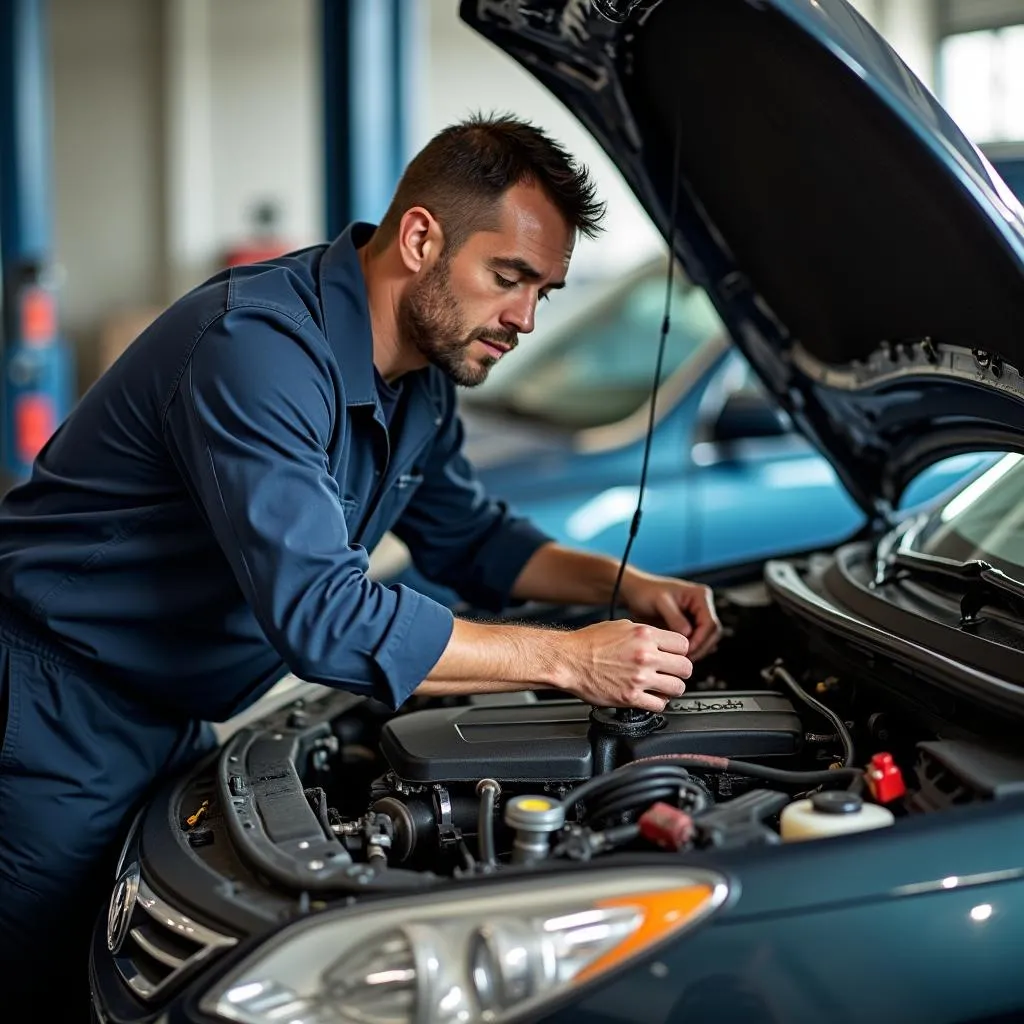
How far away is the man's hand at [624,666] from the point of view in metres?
2.00

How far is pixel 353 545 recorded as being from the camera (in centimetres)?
230

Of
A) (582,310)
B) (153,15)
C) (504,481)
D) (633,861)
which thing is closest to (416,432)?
(633,861)

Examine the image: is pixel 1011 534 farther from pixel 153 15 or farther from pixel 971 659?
pixel 153 15

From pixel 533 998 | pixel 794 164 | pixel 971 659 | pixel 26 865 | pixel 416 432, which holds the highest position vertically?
pixel 794 164

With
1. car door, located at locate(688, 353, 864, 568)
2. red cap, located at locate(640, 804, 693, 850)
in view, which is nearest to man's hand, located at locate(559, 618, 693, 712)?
red cap, located at locate(640, 804, 693, 850)

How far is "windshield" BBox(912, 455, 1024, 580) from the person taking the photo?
228 centimetres

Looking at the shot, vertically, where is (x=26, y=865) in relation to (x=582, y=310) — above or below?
below

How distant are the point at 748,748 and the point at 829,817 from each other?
36 centimetres

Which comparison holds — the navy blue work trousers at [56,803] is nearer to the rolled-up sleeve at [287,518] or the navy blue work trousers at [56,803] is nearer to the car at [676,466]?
the rolled-up sleeve at [287,518]

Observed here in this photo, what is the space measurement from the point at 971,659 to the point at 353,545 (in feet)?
3.30

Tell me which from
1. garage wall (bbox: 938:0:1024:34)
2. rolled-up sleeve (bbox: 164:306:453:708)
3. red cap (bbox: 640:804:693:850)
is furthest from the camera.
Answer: garage wall (bbox: 938:0:1024:34)

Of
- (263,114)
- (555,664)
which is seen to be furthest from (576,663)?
(263,114)

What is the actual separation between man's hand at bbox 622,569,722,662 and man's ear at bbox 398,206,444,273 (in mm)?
769

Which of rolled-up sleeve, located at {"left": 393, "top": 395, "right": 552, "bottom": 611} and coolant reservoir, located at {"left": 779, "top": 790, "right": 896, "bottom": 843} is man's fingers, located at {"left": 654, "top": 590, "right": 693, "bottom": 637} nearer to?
rolled-up sleeve, located at {"left": 393, "top": 395, "right": 552, "bottom": 611}
